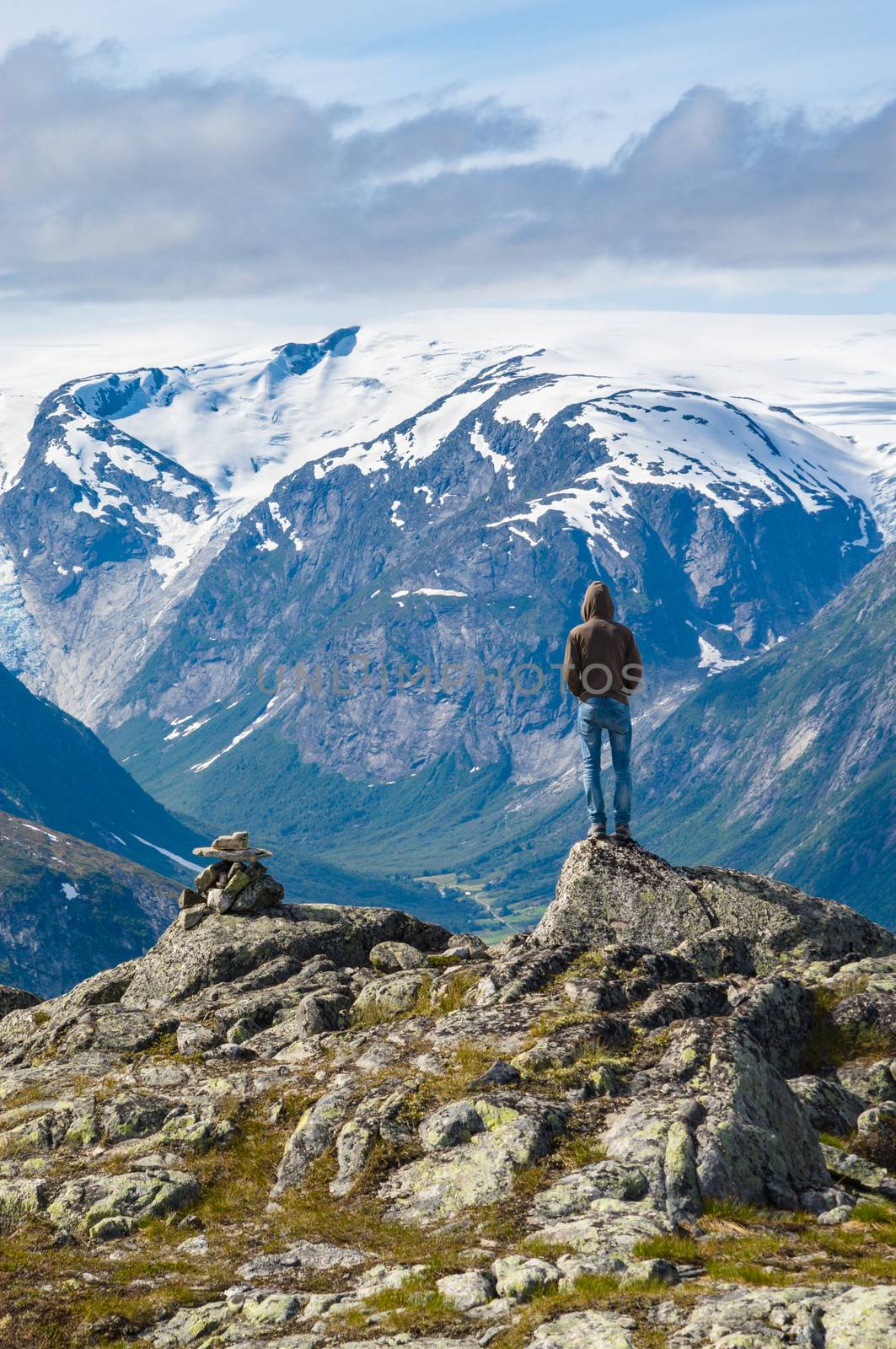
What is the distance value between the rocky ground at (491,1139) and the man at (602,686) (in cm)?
222

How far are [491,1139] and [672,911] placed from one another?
18075mm

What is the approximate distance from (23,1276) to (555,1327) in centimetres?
1294

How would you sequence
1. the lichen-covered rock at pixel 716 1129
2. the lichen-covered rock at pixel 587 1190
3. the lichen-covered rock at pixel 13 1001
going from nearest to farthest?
the lichen-covered rock at pixel 587 1190, the lichen-covered rock at pixel 716 1129, the lichen-covered rock at pixel 13 1001

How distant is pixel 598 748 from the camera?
57.4 metres

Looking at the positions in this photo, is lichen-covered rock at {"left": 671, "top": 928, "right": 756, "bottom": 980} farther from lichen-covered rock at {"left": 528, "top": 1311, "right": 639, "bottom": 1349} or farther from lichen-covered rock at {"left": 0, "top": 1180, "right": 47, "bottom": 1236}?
lichen-covered rock at {"left": 528, "top": 1311, "right": 639, "bottom": 1349}

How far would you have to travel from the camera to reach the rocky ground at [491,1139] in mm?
31266

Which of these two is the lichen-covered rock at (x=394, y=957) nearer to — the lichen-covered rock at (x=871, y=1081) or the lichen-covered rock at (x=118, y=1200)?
the lichen-covered rock at (x=871, y=1081)

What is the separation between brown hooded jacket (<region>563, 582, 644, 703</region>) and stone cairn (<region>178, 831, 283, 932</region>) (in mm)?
15584

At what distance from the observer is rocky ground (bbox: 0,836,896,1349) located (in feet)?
103

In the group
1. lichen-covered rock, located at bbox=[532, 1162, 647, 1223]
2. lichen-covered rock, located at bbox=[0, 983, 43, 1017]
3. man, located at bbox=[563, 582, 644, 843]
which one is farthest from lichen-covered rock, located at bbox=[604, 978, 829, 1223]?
lichen-covered rock, located at bbox=[0, 983, 43, 1017]

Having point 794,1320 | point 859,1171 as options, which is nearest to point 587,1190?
point 859,1171

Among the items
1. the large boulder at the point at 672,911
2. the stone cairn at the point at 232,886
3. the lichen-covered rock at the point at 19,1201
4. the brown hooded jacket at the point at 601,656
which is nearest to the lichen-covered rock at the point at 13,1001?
the stone cairn at the point at 232,886

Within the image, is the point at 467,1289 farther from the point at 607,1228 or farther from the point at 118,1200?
the point at 118,1200

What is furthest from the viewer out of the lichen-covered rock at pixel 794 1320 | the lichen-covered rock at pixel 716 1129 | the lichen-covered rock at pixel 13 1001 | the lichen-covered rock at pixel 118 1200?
the lichen-covered rock at pixel 13 1001
